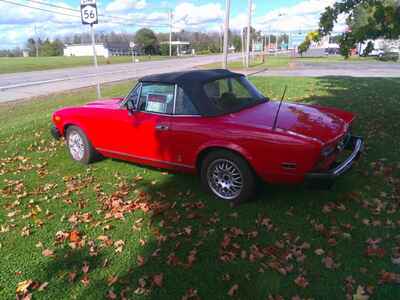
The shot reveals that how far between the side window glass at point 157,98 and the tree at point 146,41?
86.3m

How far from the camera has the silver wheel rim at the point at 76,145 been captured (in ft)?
20.4

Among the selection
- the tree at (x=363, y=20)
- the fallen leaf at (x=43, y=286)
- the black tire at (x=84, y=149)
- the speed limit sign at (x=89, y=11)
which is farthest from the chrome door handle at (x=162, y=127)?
the speed limit sign at (x=89, y=11)

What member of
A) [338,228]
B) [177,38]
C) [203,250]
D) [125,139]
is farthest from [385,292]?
A: [177,38]

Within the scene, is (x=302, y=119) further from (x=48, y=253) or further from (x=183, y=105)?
(x=48, y=253)

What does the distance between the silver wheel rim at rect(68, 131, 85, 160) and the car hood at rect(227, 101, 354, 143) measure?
10.1 feet

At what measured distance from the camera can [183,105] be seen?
4.70 meters

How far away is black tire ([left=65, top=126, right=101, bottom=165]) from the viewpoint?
6048 millimetres

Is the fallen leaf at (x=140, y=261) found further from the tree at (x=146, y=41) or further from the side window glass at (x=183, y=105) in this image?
the tree at (x=146, y=41)

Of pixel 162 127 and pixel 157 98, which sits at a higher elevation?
pixel 157 98

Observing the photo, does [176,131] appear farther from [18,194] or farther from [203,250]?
[18,194]

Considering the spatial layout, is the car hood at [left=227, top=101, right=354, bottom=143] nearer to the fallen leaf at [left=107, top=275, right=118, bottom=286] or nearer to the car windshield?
the car windshield

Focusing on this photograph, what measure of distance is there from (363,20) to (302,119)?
11.6 feet

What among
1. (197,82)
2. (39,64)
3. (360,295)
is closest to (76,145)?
(197,82)

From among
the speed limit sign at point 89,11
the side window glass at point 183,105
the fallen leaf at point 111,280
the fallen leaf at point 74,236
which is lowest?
the fallen leaf at point 111,280
